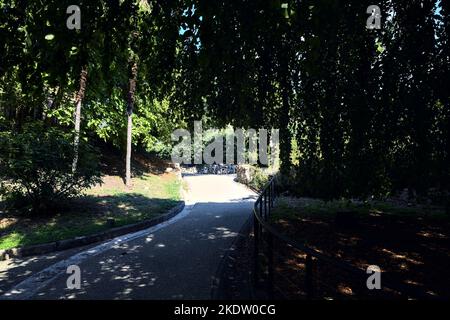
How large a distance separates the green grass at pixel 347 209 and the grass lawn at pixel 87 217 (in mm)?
4311

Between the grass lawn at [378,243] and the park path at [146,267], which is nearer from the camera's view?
the park path at [146,267]

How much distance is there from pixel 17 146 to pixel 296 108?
801 cm

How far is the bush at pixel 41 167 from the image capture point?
10.3 meters

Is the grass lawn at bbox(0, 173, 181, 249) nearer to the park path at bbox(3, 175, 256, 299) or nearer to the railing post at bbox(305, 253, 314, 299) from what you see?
the park path at bbox(3, 175, 256, 299)

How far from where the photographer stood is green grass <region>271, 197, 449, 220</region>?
37.6ft

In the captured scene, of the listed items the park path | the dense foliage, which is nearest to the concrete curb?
the park path

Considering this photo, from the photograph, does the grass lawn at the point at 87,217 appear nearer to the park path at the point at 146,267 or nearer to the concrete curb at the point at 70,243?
the concrete curb at the point at 70,243

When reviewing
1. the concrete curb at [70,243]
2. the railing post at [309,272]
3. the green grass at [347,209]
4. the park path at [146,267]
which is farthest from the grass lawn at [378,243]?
the concrete curb at [70,243]

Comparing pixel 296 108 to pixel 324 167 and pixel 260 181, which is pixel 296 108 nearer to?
pixel 324 167

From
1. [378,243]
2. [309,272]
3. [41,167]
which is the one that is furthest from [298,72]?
[41,167]

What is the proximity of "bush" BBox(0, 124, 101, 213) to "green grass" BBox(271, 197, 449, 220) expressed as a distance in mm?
6198

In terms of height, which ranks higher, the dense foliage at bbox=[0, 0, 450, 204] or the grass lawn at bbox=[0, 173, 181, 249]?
the dense foliage at bbox=[0, 0, 450, 204]

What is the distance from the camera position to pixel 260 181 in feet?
73.7

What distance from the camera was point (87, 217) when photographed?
11.0 metres
